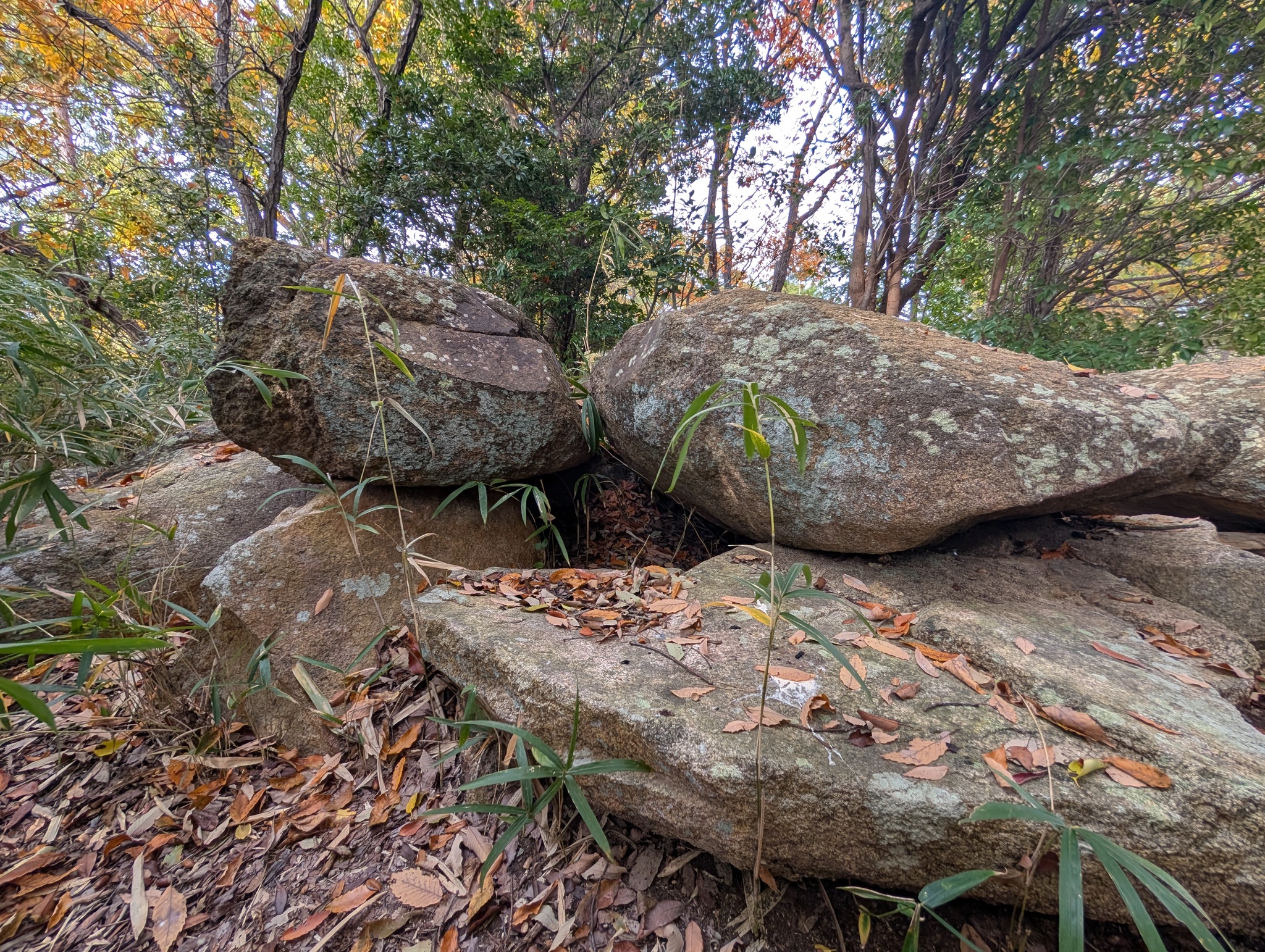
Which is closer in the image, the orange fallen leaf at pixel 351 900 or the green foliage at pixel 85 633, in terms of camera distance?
the green foliage at pixel 85 633

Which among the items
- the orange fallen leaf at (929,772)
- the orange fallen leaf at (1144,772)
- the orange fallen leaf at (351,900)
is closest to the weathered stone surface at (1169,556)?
the orange fallen leaf at (1144,772)

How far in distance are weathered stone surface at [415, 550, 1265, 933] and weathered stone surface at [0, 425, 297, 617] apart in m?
1.67

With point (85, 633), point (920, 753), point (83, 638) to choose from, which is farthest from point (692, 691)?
point (85, 633)

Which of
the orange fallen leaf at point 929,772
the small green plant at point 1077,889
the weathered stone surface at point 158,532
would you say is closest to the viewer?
the small green plant at point 1077,889

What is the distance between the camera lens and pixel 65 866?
63.2 inches

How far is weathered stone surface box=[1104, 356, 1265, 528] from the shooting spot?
226cm

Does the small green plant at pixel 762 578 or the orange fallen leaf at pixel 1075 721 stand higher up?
the small green plant at pixel 762 578

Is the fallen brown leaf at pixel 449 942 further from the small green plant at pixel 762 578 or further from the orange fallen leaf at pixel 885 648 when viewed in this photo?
the orange fallen leaf at pixel 885 648

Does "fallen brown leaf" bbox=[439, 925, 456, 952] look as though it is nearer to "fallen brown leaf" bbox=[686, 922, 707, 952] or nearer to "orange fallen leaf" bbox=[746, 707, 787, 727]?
"fallen brown leaf" bbox=[686, 922, 707, 952]

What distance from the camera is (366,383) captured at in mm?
2236

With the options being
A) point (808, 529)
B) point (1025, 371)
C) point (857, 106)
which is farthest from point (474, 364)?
point (857, 106)

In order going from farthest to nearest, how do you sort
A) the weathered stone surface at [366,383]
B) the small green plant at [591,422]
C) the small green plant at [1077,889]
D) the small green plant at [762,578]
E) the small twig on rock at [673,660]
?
the small green plant at [591,422]
the weathered stone surface at [366,383]
the small twig on rock at [673,660]
the small green plant at [762,578]
the small green plant at [1077,889]

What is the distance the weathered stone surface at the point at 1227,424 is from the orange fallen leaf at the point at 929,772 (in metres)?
2.03

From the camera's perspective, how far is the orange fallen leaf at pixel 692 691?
Result: 1443 mm
